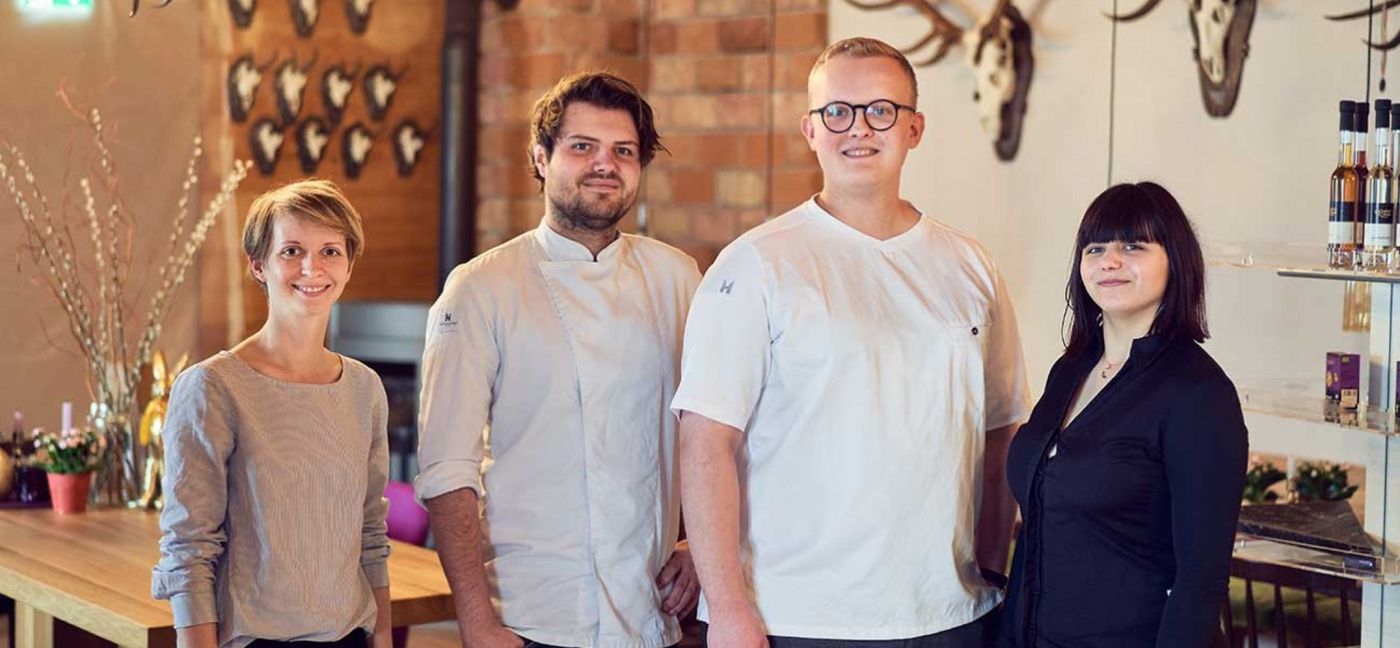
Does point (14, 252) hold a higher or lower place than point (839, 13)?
lower

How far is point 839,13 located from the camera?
511 cm

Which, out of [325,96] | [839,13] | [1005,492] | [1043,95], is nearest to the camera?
[1005,492]

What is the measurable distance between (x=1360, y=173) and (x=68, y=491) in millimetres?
2909

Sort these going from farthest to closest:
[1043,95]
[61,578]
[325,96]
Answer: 1. [325,96]
2. [1043,95]
3. [61,578]

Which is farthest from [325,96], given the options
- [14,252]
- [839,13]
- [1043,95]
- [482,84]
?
[1043,95]

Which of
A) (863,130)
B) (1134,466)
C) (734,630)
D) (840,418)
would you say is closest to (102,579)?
(734,630)

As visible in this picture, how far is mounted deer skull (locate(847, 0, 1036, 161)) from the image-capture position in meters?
4.53

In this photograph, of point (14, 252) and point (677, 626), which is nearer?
point (677, 626)

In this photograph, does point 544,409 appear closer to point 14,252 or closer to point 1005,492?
point 1005,492

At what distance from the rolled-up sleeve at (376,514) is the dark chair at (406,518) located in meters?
1.40

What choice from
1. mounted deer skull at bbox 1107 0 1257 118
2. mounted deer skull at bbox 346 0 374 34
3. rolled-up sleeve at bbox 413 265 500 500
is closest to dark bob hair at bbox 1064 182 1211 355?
rolled-up sleeve at bbox 413 265 500 500

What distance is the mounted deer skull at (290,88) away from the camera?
17.8 ft

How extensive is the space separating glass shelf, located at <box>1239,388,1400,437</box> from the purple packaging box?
0.02 meters

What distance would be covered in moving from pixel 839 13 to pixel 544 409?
2.85 m
